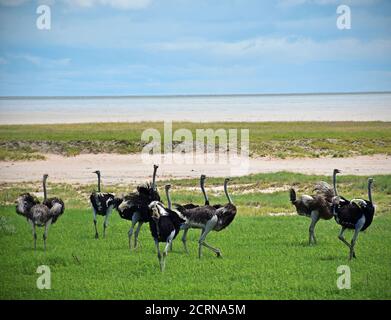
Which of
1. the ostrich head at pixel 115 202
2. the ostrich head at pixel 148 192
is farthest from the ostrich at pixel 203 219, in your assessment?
the ostrich head at pixel 115 202

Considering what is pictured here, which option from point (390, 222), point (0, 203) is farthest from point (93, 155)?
point (390, 222)

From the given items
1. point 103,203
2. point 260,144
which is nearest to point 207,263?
point 103,203

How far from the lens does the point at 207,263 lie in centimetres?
1496

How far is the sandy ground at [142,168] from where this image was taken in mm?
31984

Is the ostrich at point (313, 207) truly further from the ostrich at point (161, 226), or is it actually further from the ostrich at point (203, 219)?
the ostrich at point (161, 226)

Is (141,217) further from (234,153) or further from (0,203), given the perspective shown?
(234,153)

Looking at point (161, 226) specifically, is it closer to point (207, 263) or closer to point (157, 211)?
point (157, 211)

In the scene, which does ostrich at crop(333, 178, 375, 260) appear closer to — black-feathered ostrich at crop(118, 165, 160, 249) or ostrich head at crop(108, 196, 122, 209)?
black-feathered ostrich at crop(118, 165, 160, 249)

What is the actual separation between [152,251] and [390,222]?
712 cm

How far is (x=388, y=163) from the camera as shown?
113 feet

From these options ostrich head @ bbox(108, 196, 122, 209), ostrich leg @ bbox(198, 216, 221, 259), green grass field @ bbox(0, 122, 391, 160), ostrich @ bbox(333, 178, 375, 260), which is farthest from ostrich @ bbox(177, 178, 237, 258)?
green grass field @ bbox(0, 122, 391, 160)

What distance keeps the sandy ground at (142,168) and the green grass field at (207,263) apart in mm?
10451

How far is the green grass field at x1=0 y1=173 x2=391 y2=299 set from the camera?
507 inches
